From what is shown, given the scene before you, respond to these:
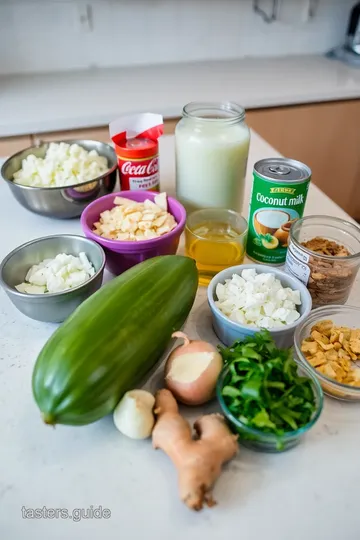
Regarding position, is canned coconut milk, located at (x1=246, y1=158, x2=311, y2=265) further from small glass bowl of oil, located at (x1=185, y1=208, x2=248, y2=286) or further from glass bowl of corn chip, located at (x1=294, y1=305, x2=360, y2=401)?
glass bowl of corn chip, located at (x1=294, y1=305, x2=360, y2=401)

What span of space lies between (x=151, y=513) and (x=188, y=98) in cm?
163

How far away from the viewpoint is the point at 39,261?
0.81 metres

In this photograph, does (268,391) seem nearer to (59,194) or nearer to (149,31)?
(59,194)

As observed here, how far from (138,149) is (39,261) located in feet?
1.01

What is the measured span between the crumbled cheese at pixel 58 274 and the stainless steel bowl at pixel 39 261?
0.01 m

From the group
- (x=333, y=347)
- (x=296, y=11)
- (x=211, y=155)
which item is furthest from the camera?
(x=296, y=11)

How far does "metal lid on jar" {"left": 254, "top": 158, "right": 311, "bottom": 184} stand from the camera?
79 centimetres

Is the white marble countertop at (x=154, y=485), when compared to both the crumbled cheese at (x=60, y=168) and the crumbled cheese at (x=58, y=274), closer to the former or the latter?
the crumbled cheese at (x=58, y=274)

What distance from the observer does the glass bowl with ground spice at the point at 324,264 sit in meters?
0.73

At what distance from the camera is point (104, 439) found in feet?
1.94

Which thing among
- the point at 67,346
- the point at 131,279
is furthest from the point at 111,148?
the point at 67,346

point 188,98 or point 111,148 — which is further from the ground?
point 111,148

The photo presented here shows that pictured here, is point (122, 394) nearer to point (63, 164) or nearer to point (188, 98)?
point (63, 164)

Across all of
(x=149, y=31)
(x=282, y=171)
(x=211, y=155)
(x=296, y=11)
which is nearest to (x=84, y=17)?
(x=149, y=31)
